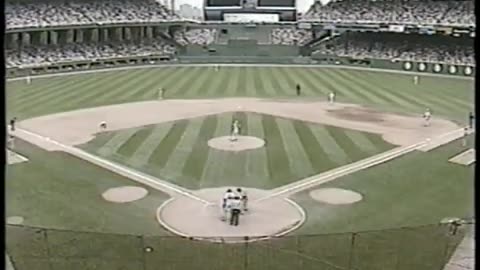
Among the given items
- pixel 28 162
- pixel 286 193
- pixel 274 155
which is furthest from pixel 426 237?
pixel 28 162

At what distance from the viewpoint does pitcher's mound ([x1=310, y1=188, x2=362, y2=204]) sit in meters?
21.7

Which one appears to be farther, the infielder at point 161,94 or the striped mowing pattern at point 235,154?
the infielder at point 161,94

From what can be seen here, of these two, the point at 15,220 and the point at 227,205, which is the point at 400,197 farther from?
the point at 15,220

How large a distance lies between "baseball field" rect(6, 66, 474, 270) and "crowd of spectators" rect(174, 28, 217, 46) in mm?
26621

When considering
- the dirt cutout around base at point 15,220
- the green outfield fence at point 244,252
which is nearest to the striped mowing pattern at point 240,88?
the dirt cutout around base at point 15,220

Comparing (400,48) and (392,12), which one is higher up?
(392,12)

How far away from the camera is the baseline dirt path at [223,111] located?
3241 cm

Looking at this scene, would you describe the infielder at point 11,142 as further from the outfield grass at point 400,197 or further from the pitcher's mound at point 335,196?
the pitcher's mound at point 335,196

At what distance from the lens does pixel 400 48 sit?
63281 millimetres

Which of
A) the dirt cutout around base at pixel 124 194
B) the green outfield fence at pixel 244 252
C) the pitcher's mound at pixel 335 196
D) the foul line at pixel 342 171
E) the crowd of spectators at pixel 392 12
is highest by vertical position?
the crowd of spectators at pixel 392 12

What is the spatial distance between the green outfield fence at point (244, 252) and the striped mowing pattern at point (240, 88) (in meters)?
21.7

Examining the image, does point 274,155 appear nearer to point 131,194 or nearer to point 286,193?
point 286,193

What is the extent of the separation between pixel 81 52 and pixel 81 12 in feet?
14.9

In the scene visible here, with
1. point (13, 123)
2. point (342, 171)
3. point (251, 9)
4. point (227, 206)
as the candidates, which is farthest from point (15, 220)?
point (251, 9)
